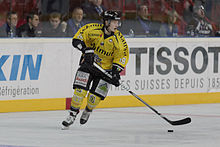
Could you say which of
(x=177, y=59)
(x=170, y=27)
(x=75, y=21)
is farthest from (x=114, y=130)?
(x=170, y=27)

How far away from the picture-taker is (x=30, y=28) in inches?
419

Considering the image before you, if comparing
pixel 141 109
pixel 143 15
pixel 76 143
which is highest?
pixel 143 15

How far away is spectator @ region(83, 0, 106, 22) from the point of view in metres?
11.1

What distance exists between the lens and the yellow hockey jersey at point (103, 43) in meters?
8.73

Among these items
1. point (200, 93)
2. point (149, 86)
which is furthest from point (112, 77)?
point (200, 93)

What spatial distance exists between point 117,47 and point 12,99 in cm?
241

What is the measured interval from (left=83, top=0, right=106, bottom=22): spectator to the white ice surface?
148 centimetres

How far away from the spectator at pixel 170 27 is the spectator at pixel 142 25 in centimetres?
15

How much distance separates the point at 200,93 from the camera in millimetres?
12422

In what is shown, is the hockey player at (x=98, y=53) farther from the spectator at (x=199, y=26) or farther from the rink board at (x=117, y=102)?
the spectator at (x=199, y=26)

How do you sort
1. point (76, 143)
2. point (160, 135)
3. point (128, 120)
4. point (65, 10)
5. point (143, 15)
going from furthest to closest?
point (143, 15) < point (65, 10) < point (128, 120) < point (160, 135) < point (76, 143)

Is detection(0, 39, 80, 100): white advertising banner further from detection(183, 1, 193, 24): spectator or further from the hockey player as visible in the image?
detection(183, 1, 193, 24): spectator

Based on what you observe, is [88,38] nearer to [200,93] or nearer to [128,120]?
[128,120]

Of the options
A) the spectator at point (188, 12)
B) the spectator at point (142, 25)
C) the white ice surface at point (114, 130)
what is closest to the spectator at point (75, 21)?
the spectator at point (142, 25)
